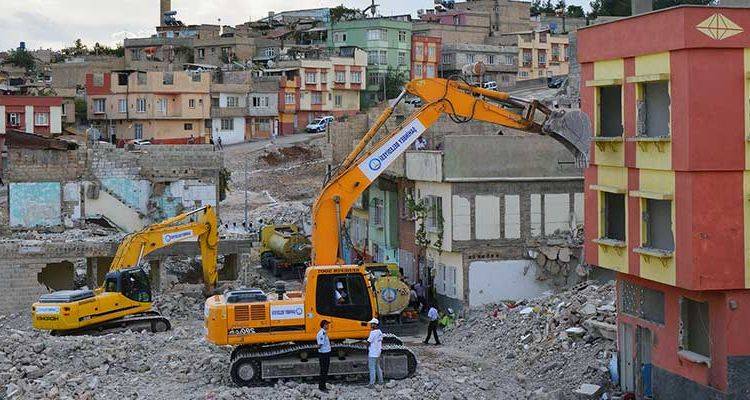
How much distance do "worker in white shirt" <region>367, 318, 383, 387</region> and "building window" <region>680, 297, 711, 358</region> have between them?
541 cm

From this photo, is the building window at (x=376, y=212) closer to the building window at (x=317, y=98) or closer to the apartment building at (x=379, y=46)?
the building window at (x=317, y=98)

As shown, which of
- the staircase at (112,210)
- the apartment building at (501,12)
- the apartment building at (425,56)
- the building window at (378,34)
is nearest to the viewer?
the staircase at (112,210)

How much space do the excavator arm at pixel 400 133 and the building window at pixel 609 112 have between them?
3.95ft

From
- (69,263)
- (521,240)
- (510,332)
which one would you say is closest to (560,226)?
(521,240)

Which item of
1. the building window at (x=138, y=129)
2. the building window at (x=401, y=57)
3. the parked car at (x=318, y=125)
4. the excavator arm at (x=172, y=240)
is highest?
the building window at (x=401, y=57)

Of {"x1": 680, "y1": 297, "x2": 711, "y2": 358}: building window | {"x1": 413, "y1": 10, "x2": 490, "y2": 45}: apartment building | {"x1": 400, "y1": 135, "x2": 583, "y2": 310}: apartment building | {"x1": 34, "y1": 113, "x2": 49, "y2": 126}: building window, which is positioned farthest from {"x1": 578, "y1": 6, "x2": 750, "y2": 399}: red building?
{"x1": 413, "y1": 10, "x2": 490, "y2": 45}: apartment building

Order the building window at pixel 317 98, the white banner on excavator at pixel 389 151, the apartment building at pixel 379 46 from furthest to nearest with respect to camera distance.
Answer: the apartment building at pixel 379 46, the building window at pixel 317 98, the white banner on excavator at pixel 389 151

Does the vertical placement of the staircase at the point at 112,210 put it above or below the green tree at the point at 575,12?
below

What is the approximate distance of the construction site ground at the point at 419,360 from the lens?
74.4 ft

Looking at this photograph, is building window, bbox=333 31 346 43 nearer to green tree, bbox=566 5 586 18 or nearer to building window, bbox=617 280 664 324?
green tree, bbox=566 5 586 18

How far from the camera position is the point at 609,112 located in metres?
22.6

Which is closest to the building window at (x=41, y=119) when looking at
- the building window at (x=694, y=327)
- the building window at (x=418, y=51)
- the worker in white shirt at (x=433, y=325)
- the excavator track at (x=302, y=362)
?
the building window at (x=418, y=51)

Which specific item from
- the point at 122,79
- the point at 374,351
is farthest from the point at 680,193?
the point at 122,79

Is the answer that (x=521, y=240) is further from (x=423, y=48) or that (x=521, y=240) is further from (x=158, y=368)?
(x=423, y=48)
